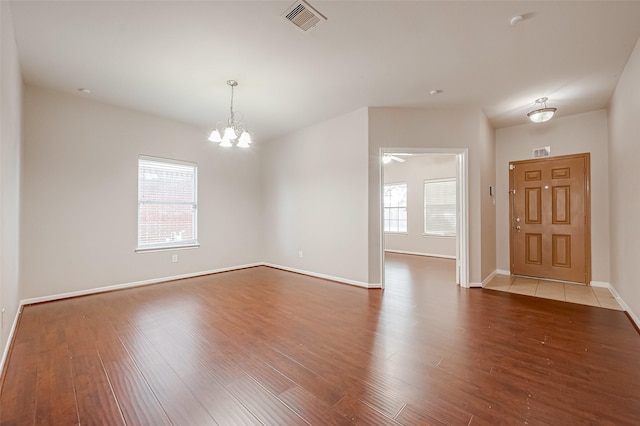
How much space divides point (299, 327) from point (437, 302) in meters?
1.90

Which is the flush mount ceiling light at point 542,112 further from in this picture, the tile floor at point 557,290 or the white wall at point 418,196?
the white wall at point 418,196

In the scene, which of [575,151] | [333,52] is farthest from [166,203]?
[575,151]

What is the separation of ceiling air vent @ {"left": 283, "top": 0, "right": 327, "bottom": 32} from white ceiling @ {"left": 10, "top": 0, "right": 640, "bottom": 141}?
50mm

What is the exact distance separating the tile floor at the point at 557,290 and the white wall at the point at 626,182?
0.19 meters

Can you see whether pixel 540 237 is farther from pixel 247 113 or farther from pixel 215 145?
pixel 215 145

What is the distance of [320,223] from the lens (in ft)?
16.6

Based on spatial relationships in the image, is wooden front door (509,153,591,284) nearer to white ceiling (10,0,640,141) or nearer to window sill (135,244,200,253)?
white ceiling (10,0,640,141)

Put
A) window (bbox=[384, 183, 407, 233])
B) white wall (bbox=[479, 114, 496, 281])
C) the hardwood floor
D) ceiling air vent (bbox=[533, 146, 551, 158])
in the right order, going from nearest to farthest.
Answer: the hardwood floor < white wall (bbox=[479, 114, 496, 281]) < ceiling air vent (bbox=[533, 146, 551, 158]) < window (bbox=[384, 183, 407, 233])

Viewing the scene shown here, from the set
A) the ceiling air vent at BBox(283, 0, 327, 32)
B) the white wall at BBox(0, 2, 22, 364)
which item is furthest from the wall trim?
the white wall at BBox(0, 2, 22, 364)

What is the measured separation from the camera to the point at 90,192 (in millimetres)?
4023

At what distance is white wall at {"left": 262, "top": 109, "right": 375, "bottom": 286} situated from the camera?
4.45 metres

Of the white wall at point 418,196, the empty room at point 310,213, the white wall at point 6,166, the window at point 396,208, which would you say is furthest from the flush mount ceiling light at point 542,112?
the white wall at point 6,166

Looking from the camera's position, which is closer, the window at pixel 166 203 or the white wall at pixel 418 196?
the window at pixel 166 203

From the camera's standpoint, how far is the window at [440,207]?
7.12m
